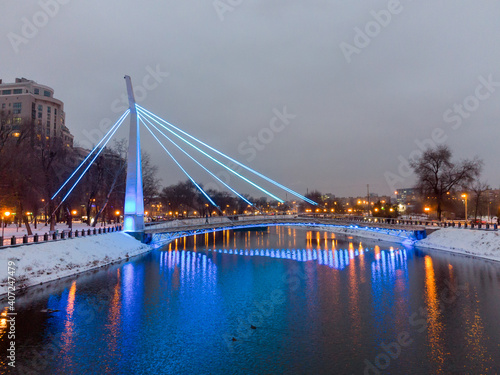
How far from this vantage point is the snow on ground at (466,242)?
112ft

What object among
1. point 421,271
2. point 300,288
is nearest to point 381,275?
point 421,271

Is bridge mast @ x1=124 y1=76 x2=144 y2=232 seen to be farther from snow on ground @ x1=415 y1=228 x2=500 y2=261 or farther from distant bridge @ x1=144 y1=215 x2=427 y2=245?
snow on ground @ x1=415 y1=228 x2=500 y2=261

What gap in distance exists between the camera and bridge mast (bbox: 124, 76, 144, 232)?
1647 inches

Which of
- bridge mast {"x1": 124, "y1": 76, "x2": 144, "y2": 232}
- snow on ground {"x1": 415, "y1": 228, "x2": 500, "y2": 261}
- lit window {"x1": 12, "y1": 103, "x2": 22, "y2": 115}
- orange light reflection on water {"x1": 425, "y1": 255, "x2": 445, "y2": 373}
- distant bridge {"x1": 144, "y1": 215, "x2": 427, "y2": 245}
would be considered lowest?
orange light reflection on water {"x1": 425, "y1": 255, "x2": 445, "y2": 373}

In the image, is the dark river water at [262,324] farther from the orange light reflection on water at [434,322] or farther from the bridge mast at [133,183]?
the bridge mast at [133,183]

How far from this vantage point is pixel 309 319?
15844 mm

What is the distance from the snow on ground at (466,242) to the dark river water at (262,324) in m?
7.19

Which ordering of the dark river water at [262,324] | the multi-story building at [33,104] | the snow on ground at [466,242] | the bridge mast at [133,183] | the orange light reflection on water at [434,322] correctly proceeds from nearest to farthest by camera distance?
1. the dark river water at [262,324]
2. the orange light reflection on water at [434,322]
3. the snow on ground at [466,242]
4. the bridge mast at [133,183]
5. the multi-story building at [33,104]

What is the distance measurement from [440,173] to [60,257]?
55.1 metres

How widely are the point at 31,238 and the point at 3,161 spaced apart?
1029 centimetres

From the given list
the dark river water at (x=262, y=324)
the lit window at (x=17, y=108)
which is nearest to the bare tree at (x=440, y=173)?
the dark river water at (x=262, y=324)

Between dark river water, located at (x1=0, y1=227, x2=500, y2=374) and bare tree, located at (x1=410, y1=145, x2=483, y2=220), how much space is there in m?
30.6

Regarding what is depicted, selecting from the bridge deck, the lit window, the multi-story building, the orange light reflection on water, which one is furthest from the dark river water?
the lit window

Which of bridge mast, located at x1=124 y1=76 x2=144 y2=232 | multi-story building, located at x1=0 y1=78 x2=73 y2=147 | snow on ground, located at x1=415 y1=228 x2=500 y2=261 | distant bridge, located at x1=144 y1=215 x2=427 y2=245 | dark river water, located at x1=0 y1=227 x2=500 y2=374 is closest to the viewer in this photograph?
dark river water, located at x1=0 y1=227 x2=500 y2=374
